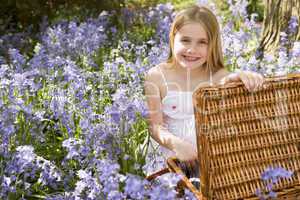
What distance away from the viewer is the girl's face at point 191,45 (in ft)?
8.65

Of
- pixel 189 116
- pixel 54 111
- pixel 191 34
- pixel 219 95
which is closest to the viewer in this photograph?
pixel 219 95

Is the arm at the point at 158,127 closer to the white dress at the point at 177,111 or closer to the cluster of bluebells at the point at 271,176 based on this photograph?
the white dress at the point at 177,111

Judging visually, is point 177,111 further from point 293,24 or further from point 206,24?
point 293,24

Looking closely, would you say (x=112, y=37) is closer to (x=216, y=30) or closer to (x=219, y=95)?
(x=216, y=30)

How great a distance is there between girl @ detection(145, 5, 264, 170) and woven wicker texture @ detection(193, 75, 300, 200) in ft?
1.49

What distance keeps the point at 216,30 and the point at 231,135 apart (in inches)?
35.4

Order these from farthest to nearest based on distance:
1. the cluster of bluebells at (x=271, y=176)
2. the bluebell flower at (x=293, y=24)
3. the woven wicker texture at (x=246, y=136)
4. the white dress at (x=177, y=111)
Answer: the bluebell flower at (x=293, y=24) < the white dress at (x=177, y=111) < the woven wicker texture at (x=246, y=136) < the cluster of bluebells at (x=271, y=176)

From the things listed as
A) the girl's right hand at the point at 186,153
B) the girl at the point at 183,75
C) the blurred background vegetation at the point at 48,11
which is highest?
the blurred background vegetation at the point at 48,11

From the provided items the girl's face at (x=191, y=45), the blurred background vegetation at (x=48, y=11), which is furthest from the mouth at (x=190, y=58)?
the blurred background vegetation at (x=48, y=11)

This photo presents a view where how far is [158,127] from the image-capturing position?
259 centimetres

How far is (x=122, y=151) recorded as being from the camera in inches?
105

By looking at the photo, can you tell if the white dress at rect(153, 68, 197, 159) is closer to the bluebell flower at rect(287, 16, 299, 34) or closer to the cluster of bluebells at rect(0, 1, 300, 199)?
the cluster of bluebells at rect(0, 1, 300, 199)

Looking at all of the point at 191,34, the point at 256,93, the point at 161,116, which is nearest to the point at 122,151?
the point at 161,116

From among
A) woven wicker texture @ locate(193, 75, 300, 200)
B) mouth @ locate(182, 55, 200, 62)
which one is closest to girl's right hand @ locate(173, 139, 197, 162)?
woven wicker texture @ locate(193, 75, 300, 200)
